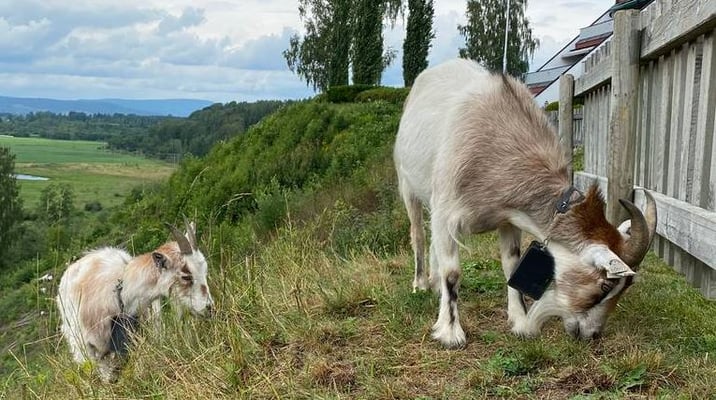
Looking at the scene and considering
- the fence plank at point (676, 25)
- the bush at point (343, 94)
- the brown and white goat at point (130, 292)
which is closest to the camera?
the fence plank at point (676, 25)

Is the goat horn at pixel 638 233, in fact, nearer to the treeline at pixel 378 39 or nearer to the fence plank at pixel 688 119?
the fence plank at pixel 688 119

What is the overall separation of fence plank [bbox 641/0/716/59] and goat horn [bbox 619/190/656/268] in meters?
0.81

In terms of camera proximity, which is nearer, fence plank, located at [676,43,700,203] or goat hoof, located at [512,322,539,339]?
fence plank, located at [676,43,700,203]

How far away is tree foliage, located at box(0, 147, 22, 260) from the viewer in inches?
1961

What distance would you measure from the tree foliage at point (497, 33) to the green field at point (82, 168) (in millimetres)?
30267

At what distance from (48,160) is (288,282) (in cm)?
14164

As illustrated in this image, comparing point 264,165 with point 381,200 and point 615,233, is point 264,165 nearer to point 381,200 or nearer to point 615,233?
point 381,200

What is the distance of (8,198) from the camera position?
5272 cm

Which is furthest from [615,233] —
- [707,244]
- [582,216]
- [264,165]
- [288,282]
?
[264,165]

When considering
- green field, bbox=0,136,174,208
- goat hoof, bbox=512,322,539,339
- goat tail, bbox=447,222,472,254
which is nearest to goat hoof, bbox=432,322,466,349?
goat hoof, bbox=512,322,539,339

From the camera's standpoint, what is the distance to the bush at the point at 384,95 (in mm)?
25047

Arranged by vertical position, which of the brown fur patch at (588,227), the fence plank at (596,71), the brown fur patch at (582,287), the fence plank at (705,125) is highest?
the fence plank at (596,71)

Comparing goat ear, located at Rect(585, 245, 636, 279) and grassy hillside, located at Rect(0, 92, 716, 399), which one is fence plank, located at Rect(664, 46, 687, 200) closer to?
goat ear, located at Rect(585, 245, 636, 279)

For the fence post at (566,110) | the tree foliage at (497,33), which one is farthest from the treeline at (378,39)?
the fence post at (566,110)
